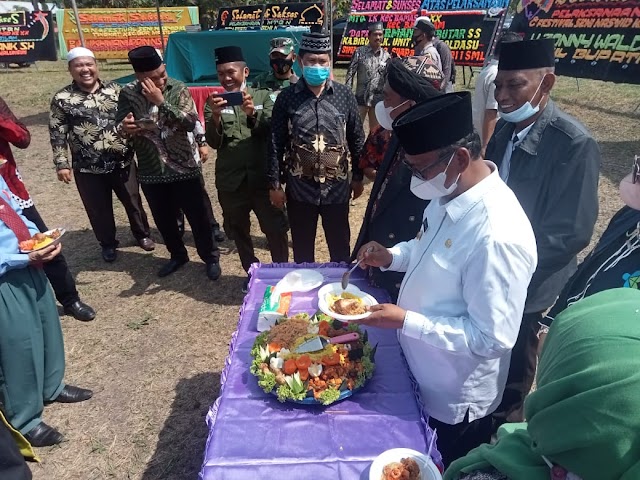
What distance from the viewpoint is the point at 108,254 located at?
4.97 m

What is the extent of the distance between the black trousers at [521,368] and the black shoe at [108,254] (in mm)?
4377

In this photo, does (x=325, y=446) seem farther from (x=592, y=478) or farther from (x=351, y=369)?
(x=592, y=478)

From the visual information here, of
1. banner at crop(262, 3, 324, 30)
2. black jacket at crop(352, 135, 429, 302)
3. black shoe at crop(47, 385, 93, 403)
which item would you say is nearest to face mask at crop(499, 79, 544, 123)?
black jacket at crop(352, 135, 429, 302)

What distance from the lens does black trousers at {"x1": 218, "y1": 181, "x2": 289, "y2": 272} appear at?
4.01 m

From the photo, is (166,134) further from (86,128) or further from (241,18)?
(241,18)

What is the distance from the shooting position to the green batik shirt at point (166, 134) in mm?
3803

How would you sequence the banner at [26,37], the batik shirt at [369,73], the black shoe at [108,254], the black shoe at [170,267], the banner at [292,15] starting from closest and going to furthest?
1. the black shoe at [170,267]
2. the black shoe at [108,254]
3. the batik shirt at [369,73]
4. the banner at [292,15]
5. the banner at [26,37]

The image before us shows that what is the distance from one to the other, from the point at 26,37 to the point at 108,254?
1720 centimetres

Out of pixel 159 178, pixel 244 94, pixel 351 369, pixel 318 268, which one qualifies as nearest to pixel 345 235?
pixel 318 268

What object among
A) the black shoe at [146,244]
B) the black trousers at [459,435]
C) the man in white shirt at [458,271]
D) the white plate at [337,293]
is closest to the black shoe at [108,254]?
the black shoe at [146,244]

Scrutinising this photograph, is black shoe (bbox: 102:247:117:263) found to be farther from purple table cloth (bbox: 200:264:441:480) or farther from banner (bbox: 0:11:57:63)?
banner (bbox: 0:11:57:63)

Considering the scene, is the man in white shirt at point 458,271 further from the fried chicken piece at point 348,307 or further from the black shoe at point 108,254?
the black shoe at point 108,254

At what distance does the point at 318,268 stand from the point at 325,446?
4.21ft

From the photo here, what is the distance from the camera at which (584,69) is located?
29.8 feet
